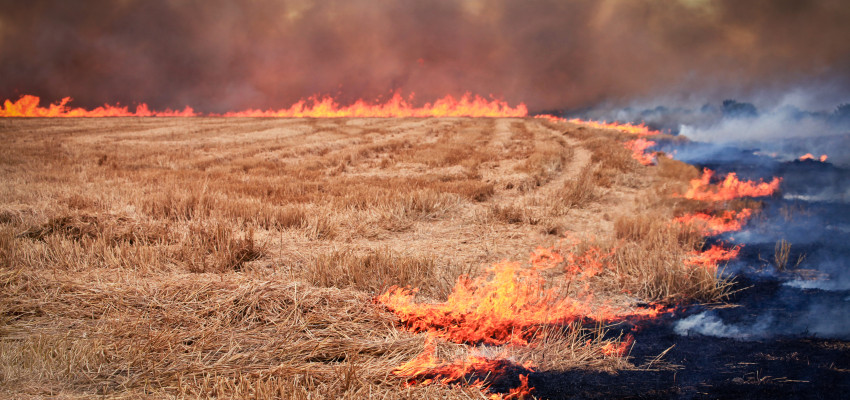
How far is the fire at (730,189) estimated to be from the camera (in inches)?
356

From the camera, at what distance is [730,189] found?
9.52 metres

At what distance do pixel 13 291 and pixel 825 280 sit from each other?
7942 millimetres

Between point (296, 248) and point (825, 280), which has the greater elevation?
point (296, 248)

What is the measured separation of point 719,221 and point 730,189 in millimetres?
3240

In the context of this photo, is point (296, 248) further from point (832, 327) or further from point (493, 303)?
point (832, 327)

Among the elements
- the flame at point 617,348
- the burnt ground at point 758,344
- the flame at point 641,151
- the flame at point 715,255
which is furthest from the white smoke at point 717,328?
the flame at point 641,151

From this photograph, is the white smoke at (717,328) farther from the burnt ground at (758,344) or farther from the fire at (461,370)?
the fire at (461,370)

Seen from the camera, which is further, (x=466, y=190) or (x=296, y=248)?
(x=466, y=190)

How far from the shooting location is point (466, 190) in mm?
8852

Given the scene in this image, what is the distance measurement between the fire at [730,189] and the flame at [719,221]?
1489 millimetres

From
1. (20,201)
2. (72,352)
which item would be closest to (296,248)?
(72,352)

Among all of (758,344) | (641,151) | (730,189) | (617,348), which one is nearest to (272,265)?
(617,348)

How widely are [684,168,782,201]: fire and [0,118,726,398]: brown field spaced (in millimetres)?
539

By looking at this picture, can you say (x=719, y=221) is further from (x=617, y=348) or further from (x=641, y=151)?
(x=641, y=151)
